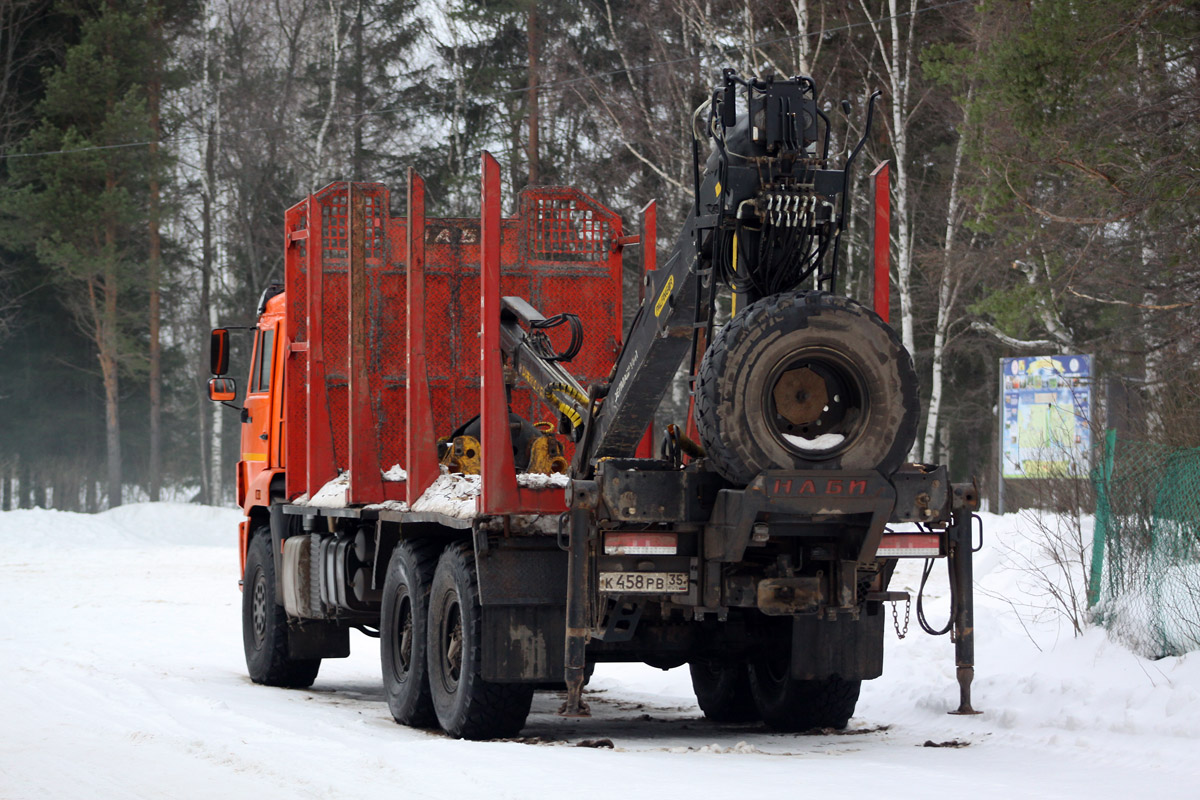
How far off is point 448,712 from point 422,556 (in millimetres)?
1114

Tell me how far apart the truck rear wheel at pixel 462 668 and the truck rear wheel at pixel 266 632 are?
12.0 ft

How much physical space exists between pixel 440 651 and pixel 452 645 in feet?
0.62

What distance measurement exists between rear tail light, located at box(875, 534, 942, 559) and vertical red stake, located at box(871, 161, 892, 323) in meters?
1.42

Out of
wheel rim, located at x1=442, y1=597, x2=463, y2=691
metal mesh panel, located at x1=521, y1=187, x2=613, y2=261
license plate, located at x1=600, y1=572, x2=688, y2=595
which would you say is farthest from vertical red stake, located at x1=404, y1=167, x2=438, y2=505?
metal mesh panel, located at x1=521, y1=187, x2=613, y2=261

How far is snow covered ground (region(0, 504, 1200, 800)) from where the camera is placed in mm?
6918

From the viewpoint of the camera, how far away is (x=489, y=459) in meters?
8.38

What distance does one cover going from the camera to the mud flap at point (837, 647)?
29.1ft

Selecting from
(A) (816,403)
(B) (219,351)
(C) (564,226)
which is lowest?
(A) (816,403)

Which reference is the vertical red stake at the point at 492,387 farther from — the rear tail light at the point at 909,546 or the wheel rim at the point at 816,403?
the rear tail light at the point at 909,546

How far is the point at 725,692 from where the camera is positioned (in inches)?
412

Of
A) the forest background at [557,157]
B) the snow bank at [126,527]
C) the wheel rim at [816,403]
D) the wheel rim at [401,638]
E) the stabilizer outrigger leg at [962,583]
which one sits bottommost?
the snow bank at [126,527]

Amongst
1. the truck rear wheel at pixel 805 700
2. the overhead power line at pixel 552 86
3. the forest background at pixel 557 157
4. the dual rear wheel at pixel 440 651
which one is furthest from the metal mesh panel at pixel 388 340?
the overhead power line at pixel 552 86

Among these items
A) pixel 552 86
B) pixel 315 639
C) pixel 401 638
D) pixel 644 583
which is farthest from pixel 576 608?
pixel 552 86

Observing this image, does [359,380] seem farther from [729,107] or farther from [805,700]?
[729,107]
